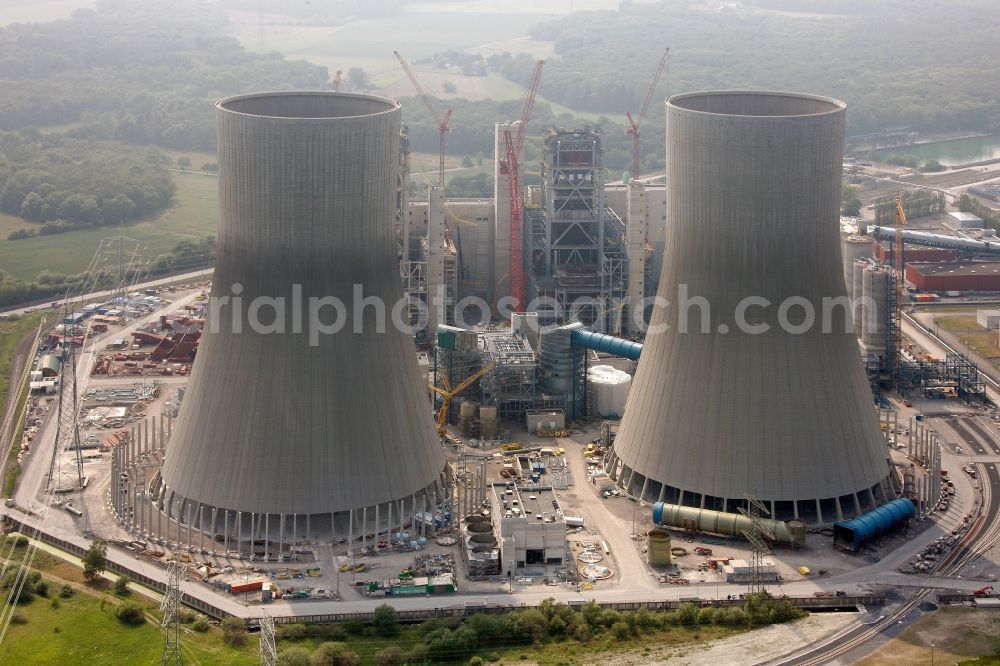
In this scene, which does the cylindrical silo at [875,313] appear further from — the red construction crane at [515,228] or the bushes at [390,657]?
the bushes at [390,657]

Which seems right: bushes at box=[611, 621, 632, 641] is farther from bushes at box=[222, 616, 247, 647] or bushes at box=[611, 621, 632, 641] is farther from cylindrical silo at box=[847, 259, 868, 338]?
cylindrical silo at box=[847, 259, 868, 338]

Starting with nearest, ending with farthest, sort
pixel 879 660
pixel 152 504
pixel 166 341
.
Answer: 1. pixel 879 660
2. pixel 152 504
3. pixel 166 341

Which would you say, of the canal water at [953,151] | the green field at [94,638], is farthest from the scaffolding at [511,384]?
the canal water at [953,151]

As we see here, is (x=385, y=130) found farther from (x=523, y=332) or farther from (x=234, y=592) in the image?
(x=523, y=332)

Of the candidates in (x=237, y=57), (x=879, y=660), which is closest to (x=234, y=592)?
(x=879, y=660)

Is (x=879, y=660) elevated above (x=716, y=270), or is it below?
below

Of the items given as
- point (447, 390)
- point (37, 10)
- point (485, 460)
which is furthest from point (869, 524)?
point (37, 10)
